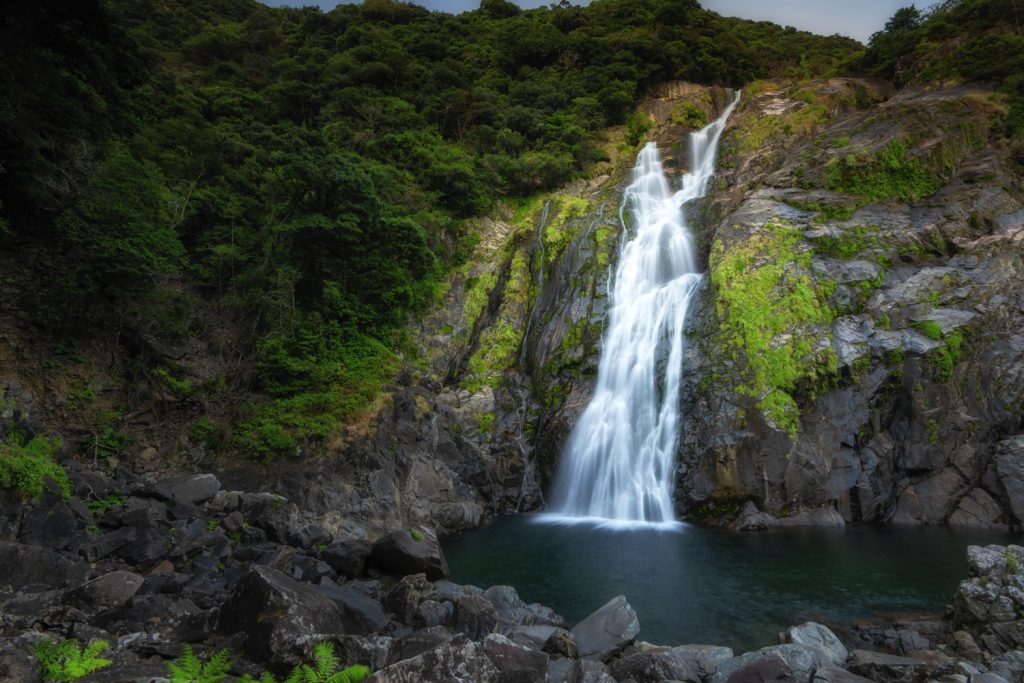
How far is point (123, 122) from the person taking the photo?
447 inches

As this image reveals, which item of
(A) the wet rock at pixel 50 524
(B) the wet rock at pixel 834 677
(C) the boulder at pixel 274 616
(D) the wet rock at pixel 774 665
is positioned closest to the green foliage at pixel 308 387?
(A) the wet rock at pixel 50 524

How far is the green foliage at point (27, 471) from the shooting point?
5.73 m

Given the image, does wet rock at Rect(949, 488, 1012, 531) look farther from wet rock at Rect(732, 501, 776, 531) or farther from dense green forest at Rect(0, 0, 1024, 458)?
dense green forest at Rect(0, 0, 1024, 458)

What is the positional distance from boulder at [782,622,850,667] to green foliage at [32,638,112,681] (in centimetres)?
718

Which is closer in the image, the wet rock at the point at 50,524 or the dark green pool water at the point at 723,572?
the wet rock at the point at 50,524

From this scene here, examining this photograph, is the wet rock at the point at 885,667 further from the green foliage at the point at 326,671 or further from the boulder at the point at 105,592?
the boulder at the point at 105,592

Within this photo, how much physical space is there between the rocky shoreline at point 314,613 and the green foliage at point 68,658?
0.09m

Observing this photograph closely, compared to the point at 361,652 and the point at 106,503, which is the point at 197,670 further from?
the point at 106,503

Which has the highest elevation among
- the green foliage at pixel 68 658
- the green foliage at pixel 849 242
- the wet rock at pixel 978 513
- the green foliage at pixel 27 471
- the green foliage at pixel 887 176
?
the green foliage at pixel 887 176

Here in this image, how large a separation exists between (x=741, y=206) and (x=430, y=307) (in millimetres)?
12420

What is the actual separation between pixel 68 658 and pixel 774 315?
1571 centimetres

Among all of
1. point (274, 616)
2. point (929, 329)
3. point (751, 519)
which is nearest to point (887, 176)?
point (929, 329)

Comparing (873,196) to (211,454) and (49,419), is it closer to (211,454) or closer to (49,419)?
(211,454)

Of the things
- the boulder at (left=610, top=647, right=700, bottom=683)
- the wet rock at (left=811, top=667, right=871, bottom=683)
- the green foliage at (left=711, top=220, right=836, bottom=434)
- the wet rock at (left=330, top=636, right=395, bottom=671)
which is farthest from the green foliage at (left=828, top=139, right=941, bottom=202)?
the wet rock at (left=330, top=636, right=395, bottom=671)
